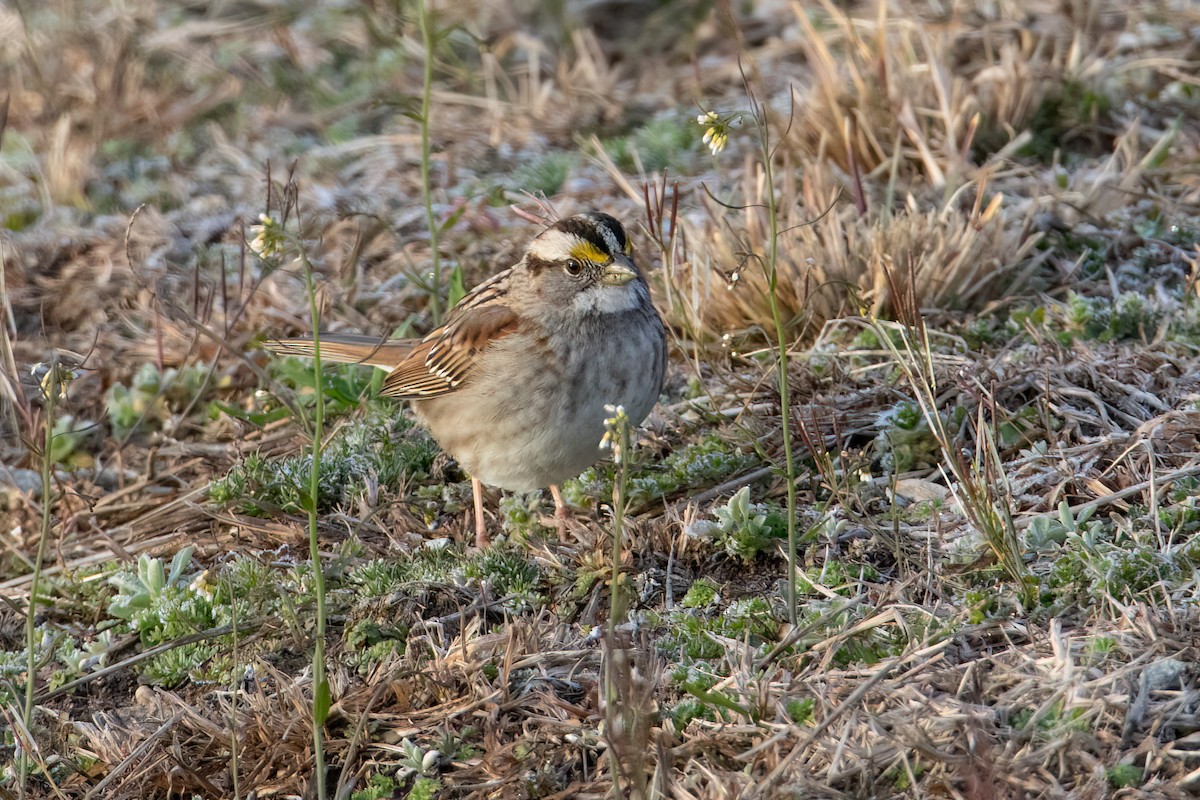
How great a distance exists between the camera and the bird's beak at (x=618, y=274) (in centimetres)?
471

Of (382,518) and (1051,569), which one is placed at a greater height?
(1051,569)

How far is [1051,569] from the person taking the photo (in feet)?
12.9

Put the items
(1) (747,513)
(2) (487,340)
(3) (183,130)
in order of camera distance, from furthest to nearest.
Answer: (3) (183,130) → (2) (487,340) → (1) (747,513)

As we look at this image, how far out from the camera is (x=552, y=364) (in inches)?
182

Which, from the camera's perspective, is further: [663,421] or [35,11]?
[35,11]

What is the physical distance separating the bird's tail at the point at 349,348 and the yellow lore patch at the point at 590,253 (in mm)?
954

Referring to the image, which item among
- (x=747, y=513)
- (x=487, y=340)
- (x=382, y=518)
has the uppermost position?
(x=487, y=340)

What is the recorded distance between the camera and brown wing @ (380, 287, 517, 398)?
16.1 feet

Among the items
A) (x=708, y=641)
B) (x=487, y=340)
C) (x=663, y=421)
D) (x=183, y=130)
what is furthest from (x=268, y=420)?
(x=183, y=130)

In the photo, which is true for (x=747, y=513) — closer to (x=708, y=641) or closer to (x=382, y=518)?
(x=708, y=641)

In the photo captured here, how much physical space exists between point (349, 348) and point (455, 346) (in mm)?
648

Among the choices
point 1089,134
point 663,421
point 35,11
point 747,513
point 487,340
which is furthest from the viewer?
point 35,11

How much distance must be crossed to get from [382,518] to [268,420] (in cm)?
71

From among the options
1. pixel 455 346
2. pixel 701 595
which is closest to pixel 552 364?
pixel 455 346
